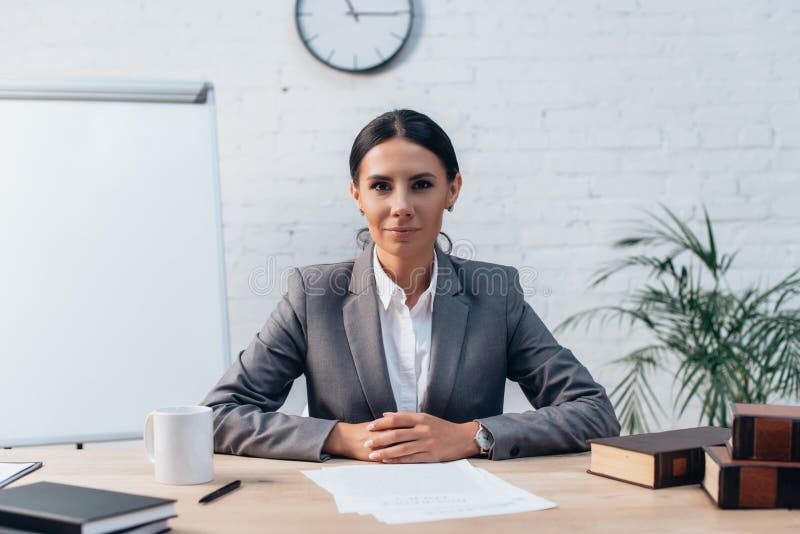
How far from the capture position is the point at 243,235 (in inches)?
92.2

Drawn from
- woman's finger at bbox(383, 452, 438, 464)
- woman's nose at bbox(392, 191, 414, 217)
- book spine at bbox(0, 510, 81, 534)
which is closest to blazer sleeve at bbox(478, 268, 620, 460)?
woman's finger at bbox(383, 452, 438, 464)

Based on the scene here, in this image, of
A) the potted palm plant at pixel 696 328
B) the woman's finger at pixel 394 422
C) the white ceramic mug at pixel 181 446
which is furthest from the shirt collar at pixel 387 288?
the potted palm plant at pixel 696 328

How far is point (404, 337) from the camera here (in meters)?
1.59

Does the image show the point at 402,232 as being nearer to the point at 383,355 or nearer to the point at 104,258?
the point at 383,355

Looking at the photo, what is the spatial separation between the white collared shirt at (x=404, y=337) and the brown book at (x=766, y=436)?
74cm

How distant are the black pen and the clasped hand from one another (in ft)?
0.72

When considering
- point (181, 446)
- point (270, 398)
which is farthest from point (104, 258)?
point (181, 446)

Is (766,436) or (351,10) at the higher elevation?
(351,10)

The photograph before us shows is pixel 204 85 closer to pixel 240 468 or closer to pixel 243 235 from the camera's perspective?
pixel 243 235

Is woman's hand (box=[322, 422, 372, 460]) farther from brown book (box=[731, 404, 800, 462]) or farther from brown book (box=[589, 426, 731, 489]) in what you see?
brown book (box=[731, 404, 800, 462])

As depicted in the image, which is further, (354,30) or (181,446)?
(354,30)

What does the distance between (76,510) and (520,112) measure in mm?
1965

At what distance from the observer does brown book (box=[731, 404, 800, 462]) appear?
0.88 metres

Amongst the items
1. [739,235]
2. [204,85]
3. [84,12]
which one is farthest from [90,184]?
[739,235]
